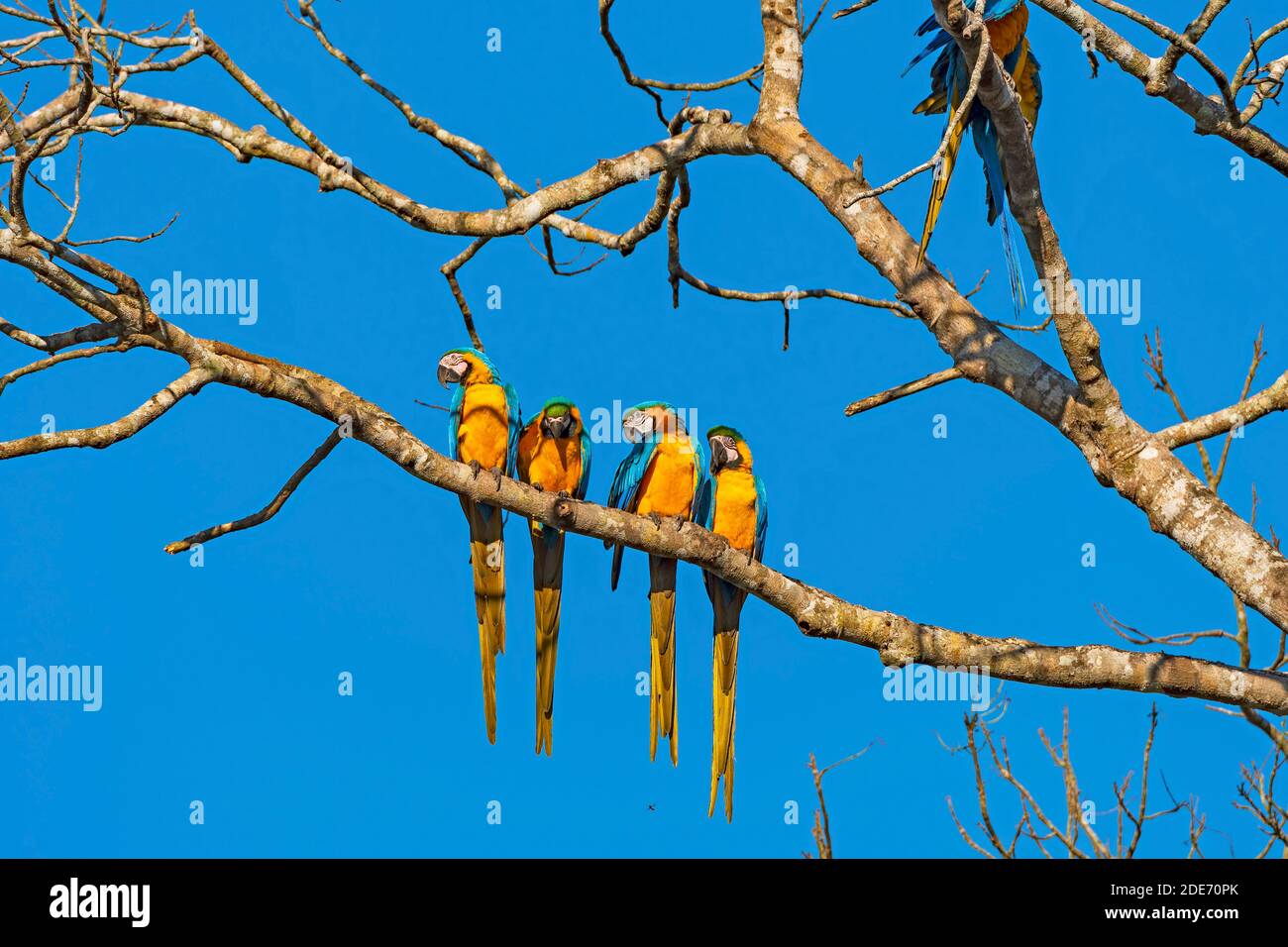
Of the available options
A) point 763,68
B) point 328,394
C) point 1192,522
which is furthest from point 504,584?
point 1192,522

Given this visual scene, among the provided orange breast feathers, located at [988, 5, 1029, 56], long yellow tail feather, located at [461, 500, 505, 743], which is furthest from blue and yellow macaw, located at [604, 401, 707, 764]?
orange breast feathers, located at [988, 5, 1029, 56]

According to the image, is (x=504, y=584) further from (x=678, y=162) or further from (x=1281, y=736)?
(x=1281, y=736)

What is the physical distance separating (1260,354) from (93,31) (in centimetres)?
535

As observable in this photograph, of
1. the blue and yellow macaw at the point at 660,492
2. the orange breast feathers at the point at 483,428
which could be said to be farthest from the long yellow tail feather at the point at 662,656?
the orange breast feathers at the point at 483,428

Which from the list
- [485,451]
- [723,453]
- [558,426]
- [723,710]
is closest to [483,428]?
[485,451]

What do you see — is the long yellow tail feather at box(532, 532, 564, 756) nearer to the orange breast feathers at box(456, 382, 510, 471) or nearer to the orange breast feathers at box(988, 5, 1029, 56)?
the orange breast feathers at box(456, 382, 510, 471)

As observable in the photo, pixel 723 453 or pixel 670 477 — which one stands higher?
pixel 723 453

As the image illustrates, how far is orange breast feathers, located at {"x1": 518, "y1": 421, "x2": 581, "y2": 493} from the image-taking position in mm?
7742

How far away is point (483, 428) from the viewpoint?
7594 millimetres

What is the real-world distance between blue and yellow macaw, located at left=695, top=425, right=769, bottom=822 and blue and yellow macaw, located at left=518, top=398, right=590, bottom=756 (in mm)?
764

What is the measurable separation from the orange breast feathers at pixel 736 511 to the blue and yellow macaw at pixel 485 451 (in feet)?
3.90

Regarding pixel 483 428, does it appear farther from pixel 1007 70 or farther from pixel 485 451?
pixel 1007 70

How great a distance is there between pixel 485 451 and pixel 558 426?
43 centimetres
